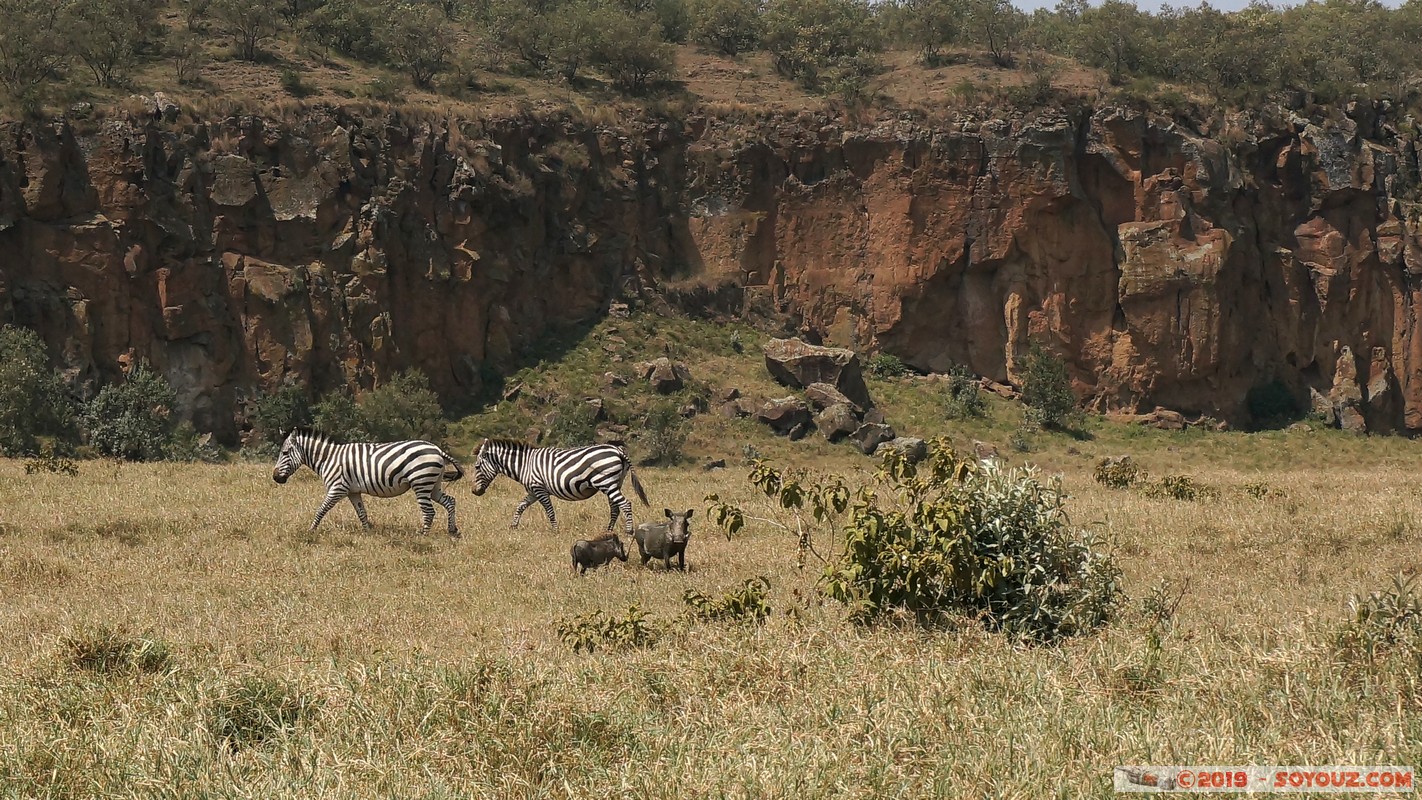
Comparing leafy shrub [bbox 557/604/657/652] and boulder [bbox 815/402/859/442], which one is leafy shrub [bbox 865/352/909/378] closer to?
boulder [bbox 815/402/859/442]

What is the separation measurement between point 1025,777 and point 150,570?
408 inches

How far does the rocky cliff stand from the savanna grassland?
32.7 meters

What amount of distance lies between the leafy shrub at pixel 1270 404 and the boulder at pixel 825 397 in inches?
739

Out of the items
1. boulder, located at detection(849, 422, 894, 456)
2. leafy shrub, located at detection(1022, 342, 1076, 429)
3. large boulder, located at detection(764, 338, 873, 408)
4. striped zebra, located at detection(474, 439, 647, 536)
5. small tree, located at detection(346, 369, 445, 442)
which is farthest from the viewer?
leafy shrub, located at detection(1022, 342, 1076, 429)

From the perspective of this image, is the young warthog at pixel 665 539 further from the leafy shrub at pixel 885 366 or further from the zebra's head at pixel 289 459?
the leafy shrub at pixel 885 366

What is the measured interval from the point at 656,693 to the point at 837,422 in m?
35.9

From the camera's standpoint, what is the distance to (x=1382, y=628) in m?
7.12

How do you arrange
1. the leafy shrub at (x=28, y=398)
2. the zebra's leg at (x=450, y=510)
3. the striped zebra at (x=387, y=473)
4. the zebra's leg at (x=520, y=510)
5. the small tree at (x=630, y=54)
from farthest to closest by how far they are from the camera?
the small tree at (x=630, y=54)
the leafy shrub at (x=28, y=398)
the zebra's leg at (x=520, y=510)
the striped zebra at (x=387, y=473)
the zebra's leg at (x=450, y=510)

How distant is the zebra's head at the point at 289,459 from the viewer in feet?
59.5

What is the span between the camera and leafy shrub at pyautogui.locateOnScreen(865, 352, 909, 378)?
5209 cm

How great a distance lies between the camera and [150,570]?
43.1 feet

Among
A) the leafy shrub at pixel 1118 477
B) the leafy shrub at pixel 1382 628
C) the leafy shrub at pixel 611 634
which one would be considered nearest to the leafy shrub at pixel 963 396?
the leafy shrub at pixel 1118 477

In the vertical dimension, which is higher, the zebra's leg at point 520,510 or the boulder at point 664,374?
the zebra's leg at point 520,510

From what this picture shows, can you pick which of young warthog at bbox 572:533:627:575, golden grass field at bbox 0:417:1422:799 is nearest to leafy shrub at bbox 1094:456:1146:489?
golden grass field at bbox 0:417:1422:799
